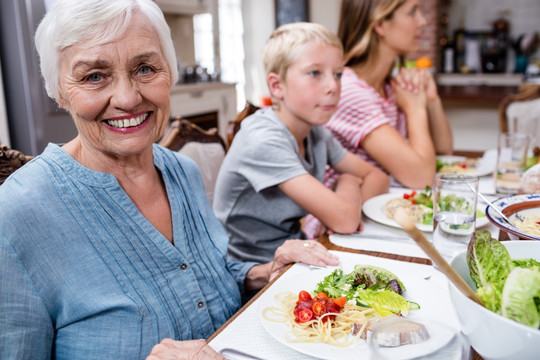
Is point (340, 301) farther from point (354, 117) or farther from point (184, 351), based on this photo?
point (354, 117)

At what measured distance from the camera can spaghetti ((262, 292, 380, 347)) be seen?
0.76m

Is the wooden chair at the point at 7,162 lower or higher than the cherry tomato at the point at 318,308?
higher

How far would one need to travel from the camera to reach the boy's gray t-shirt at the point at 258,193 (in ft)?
4.93

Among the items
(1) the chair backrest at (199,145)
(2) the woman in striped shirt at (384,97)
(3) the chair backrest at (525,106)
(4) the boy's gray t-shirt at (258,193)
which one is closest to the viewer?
(4) the boy's gray t-shirt at (258,193)

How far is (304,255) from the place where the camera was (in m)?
1.10

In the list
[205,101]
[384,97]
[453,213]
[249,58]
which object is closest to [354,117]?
[384,97]

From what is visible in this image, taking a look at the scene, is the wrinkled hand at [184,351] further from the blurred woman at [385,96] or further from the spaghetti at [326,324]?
the blurred woman at [385,96]

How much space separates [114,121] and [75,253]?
10.5 inches

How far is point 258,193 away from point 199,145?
0.38m

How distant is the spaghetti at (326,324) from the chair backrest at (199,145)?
102 centimetres

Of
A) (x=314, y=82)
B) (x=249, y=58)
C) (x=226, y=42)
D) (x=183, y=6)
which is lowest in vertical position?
(x=314, y=82)

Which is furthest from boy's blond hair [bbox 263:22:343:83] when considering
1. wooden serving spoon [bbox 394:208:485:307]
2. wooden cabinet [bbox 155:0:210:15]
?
wooden cabinet [bbox 155:0:210:15]

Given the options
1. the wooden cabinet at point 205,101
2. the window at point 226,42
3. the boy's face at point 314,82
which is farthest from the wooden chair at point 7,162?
the window at point 226,42

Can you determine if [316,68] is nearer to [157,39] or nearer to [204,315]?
[157,39]
